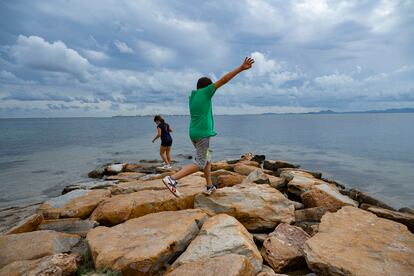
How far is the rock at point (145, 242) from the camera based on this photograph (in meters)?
4.48

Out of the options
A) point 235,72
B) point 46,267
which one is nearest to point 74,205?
point 46,267

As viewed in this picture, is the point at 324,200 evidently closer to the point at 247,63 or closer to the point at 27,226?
the point at 247,63

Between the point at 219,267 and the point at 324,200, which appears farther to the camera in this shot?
the point at 324,200

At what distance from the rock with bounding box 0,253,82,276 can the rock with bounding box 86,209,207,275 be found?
0.37 m

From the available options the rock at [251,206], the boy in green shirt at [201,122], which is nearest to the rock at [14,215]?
the boy in green shirt at [201,122]

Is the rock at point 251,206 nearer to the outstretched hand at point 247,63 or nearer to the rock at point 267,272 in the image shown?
the rock at point 267,272

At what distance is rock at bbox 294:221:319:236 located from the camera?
6046 millimetres

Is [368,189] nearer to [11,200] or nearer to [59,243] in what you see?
[59,243]

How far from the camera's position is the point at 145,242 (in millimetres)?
4895

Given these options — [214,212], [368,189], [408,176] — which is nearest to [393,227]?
[214,212]

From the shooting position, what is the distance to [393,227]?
19.1 ft

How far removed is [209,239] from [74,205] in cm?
459

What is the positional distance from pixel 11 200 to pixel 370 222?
14465 millimetres

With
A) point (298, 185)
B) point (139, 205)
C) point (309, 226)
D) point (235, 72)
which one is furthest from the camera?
point (298, 185)
